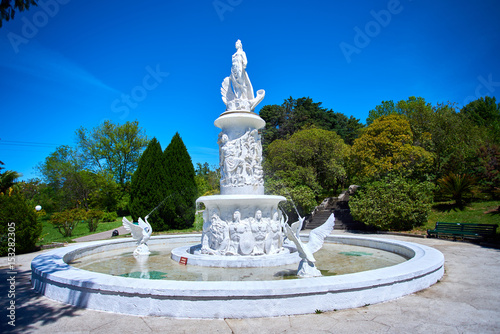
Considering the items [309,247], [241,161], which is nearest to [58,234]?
[241,161]

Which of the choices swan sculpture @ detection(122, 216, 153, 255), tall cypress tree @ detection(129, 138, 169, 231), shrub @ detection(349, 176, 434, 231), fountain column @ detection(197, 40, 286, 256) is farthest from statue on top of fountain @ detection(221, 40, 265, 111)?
tall cypress tree @ detection(129, 138, 169, 231)

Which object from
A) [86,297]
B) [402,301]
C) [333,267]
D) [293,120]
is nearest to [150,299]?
[86,297]

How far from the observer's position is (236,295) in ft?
13.5

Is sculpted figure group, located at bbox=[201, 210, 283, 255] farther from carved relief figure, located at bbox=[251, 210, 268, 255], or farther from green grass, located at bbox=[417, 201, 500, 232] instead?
green grass, located at bbox=[417, 201, 500, 232]

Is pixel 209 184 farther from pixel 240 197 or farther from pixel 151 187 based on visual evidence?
pixel 240 197

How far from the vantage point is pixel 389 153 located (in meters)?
23.4

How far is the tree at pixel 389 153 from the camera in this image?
22.6 meters

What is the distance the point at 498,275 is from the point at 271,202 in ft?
17.8

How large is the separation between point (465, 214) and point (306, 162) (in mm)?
13059

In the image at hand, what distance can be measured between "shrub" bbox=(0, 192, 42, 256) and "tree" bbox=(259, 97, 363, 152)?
103 ft

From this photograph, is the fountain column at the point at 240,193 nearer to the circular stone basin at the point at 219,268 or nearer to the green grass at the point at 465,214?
the circular stone basin at the point at 219,268

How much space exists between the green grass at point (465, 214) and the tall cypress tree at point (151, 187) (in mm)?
17616

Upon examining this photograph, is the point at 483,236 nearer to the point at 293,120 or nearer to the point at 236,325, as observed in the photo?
the point at 236,325

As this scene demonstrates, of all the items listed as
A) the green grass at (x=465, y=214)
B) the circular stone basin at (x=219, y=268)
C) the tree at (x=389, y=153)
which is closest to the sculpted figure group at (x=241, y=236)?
the circular stone basin at (x=219, y=268)
